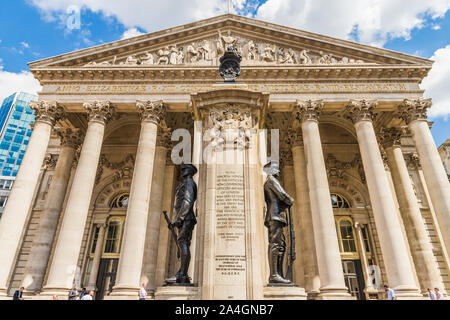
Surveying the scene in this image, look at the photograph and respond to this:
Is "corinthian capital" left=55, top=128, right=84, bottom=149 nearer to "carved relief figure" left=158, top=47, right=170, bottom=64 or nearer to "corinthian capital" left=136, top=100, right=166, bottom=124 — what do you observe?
"corinthian capital" left=136, top=100, right=166, bottom=124

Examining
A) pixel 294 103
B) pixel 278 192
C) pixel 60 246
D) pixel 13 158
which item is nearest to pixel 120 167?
pixel 60 246

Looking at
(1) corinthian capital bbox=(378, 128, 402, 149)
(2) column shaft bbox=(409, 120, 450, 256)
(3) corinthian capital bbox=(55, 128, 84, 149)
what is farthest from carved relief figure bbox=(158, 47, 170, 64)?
(2) column shaft bbox=(409, 120, 450, 256)

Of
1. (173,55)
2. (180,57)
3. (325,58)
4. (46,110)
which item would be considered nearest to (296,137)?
(325,58)

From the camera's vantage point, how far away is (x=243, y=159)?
296 inches

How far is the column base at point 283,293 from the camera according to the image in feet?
20.6

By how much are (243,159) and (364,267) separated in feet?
62.9

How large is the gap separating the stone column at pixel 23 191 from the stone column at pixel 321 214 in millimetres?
15838

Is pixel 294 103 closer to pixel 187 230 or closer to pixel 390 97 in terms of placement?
pixel 390 97

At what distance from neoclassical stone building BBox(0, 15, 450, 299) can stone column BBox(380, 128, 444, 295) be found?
0.08 metres

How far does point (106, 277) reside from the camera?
22188 millimetres

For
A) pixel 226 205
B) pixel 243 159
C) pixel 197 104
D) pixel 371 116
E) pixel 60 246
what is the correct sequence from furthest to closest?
pixel 371 116
pixel 60 246
pixel 197 104
pixel 243 159
pixel 226 205

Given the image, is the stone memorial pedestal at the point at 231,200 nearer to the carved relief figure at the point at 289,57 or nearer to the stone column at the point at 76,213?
the stone column at the point at 76,213

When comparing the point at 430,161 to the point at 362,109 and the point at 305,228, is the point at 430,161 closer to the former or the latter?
the point at 362,109

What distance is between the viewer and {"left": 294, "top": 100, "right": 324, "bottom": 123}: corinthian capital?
18.8 metres
